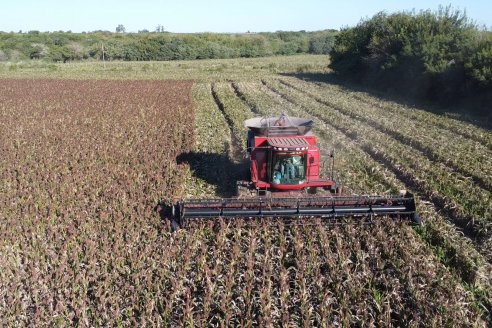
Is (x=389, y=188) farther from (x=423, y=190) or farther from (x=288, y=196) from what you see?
(x=288, y=196)

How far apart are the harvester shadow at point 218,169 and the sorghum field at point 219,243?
65mm

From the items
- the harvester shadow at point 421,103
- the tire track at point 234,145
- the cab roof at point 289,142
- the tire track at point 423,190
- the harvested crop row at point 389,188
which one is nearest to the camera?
the harvested crop row at point 389,188

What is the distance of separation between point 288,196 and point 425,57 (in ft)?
78.9

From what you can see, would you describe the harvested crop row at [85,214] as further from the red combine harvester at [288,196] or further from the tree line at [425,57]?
the tree line at [425,57]

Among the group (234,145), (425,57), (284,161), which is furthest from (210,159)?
(425,57)

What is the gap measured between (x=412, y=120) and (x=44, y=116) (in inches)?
698

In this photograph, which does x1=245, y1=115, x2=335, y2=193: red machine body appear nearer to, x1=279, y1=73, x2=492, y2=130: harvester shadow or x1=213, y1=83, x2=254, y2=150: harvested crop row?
A: x1=213, y1=83, x2=254, y2=150: harvested crop row

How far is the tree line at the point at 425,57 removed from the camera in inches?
1006

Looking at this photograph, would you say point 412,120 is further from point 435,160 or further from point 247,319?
point 247,319

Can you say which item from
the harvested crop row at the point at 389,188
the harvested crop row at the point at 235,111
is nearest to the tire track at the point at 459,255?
the harvested crop row at the point at 389,188

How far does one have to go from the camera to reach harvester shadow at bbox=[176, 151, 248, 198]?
1247 cm

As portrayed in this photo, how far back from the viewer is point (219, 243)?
27.8 feet

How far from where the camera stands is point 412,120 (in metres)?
21.6

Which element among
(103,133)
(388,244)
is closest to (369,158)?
(388,244)
